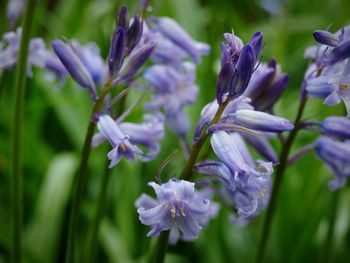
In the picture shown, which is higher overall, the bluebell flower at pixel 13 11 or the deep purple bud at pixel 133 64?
the bluebell flower at pixel 13 11

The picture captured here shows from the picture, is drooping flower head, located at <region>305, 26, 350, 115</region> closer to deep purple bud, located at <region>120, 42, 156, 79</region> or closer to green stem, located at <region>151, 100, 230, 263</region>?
green stem, located at <region>151, 100, 230, 263</region>

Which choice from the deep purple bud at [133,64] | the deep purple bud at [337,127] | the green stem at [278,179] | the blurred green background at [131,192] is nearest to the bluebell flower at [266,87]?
the green stem at [278,179]

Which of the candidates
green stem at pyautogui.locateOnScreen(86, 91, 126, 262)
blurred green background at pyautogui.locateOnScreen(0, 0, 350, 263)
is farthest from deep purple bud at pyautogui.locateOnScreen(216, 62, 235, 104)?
blurred green background at pyautogui.locateOnScreen(0, 0, 350, 263)

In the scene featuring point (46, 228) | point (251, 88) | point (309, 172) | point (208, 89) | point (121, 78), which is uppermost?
point (121, 78)

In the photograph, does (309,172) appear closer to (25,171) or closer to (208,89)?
(208,89)

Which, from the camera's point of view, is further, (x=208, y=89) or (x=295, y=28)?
(x=295, y=28)

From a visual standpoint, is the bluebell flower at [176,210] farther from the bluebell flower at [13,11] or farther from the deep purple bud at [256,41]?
the bluebell flower at [13,11]

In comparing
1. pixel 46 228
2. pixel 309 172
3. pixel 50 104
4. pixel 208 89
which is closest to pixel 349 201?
pixel 309 172
